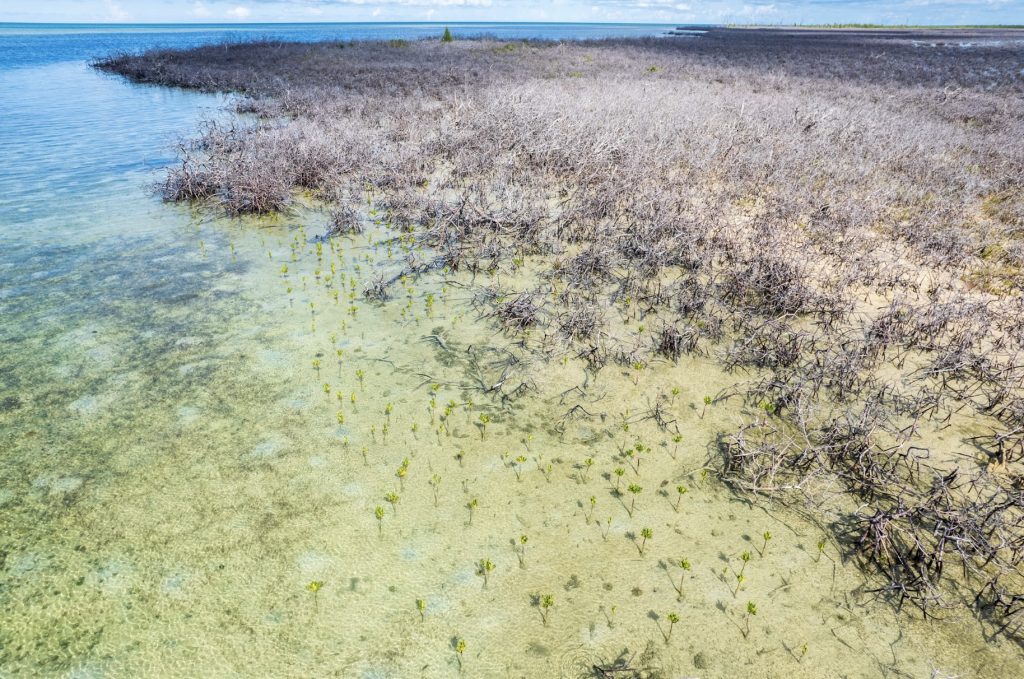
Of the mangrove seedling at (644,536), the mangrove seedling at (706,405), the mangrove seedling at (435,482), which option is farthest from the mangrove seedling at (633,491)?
the mangrove seedling at (435,482)

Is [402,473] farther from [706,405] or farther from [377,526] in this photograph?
[706,405]

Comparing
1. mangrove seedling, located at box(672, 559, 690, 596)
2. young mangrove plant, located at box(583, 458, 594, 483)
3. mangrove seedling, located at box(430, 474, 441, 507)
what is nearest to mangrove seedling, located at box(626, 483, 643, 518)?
young mangrove plant, located at box(583, 458, 594, 483)

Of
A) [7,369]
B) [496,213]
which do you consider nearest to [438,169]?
[496,213]

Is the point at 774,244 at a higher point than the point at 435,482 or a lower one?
higher

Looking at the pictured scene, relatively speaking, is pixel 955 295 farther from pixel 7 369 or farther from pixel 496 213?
pixel 7 369

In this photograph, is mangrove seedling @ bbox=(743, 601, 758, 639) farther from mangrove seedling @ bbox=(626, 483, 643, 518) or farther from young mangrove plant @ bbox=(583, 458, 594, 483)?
young mangrove plant @ bbox=(583, 458, 594, 483)

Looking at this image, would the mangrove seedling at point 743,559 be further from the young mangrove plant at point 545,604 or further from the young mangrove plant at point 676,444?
the young mangrove plant at point 545,604

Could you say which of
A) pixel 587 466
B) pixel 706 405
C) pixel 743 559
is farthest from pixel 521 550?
pixel 706 405
